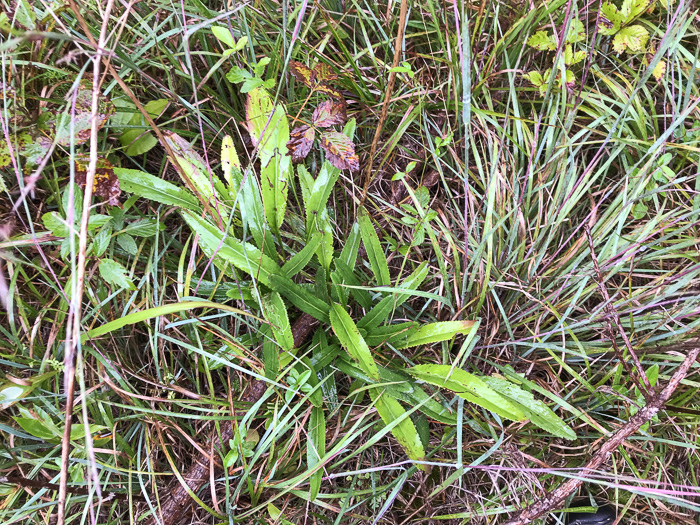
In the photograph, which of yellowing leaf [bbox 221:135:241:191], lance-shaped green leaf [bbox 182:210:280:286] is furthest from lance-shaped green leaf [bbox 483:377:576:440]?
yellowing leaf [bbox 221:135:241:191]

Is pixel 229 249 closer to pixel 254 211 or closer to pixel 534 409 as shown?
pixel 254 211

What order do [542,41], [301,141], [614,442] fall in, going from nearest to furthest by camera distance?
[614,442], [301,141], [542,41]

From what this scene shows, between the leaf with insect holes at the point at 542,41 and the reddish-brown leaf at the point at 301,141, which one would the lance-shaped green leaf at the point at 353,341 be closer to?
the reddish-brown leaf at the point at 301,141

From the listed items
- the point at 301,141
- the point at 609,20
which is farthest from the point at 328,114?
the point at 609,20

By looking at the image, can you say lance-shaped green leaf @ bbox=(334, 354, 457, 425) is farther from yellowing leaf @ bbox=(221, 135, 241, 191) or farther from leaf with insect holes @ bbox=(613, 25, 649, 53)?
leaf with insect holes @ bbox=(613, 25, 649, 53)

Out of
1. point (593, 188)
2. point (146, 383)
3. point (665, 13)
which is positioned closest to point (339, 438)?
point (146, 383)

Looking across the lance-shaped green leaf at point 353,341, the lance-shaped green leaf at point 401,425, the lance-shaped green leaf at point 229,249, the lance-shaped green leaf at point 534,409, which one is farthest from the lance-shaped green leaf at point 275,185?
the lance-shaped green leaf at point 534,409

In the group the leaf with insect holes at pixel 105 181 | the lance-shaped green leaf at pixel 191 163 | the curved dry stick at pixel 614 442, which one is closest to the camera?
the curved dry stick at pixel 614 442
